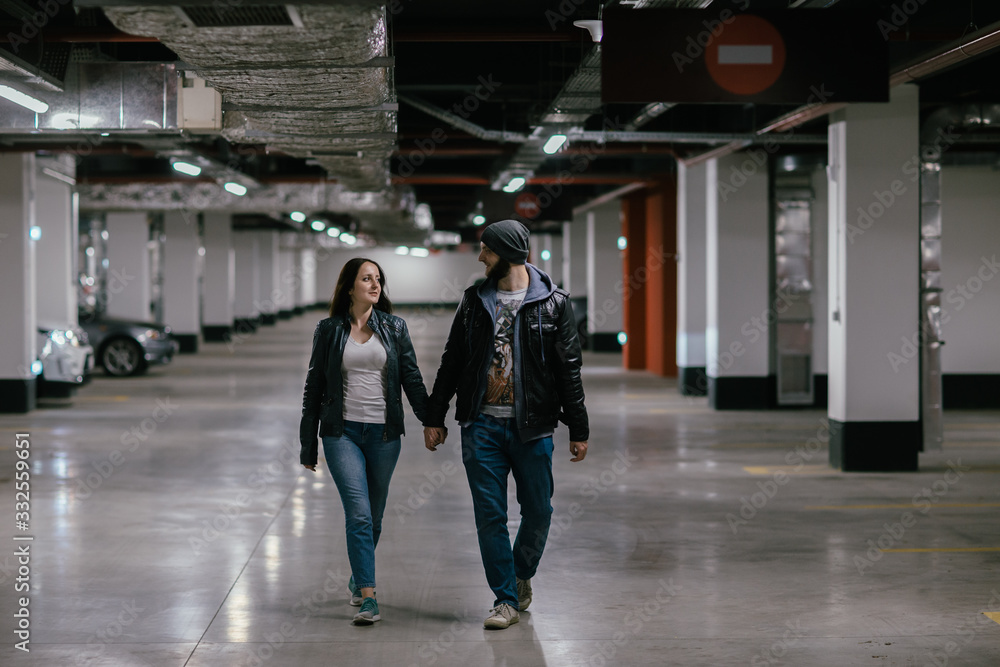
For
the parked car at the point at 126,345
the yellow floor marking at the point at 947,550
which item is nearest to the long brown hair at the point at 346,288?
the yellow floor marking at the point at 947,550

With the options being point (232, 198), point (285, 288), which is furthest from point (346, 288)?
point (285, 288)

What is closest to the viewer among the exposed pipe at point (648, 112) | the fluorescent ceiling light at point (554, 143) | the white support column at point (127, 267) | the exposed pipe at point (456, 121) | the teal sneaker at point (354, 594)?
the teal sneaker at point (354, 594)

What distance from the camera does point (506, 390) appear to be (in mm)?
4695

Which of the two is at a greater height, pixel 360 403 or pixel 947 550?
pixel 360 403

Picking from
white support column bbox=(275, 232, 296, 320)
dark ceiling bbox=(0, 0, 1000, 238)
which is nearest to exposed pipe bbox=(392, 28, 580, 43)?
dark ceiling bbox=(0, 0, 1000, 238)

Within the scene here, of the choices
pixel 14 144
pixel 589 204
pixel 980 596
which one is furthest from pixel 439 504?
pixel 589 204

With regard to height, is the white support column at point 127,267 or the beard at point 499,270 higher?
the white support column at point 127,267

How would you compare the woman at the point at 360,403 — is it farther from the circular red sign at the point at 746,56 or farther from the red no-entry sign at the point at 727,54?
the circular red sign at the point at 746,56

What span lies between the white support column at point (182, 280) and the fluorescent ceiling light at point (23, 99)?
59.1ft

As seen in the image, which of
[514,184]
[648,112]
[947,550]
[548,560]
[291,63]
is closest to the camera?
[291,63]

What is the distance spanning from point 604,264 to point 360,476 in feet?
63.0

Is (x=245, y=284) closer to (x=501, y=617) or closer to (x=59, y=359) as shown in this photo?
(x=59, y=359)

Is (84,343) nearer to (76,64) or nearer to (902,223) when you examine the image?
(76,64)

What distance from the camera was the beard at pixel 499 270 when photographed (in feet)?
15.7
